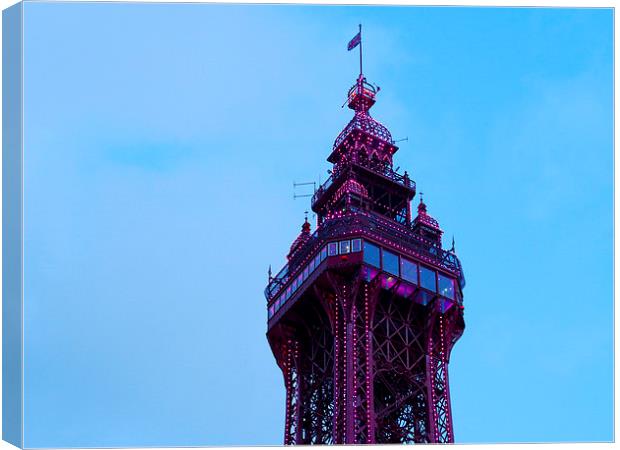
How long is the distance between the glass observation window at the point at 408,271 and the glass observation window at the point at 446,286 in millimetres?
2755

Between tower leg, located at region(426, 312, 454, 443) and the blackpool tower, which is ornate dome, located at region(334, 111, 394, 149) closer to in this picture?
the blackpool tower

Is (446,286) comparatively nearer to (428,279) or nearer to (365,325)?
(428,279)

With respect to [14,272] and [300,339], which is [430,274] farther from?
[14,272]

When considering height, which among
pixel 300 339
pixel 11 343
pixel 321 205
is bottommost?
pixel 11 343

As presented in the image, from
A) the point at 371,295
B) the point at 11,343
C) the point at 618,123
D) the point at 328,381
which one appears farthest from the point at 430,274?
the point at 11,343

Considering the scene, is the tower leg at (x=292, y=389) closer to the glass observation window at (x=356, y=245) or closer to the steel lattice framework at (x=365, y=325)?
the steel lattice framework at (x=365, y=325)

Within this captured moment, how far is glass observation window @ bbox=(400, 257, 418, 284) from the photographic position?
4099 inches

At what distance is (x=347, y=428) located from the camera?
96.2 metres

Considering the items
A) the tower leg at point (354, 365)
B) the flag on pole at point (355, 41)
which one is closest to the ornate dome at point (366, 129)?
the flag on pole at point (355, 41)

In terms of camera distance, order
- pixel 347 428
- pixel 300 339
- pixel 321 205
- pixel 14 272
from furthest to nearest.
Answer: pixel 321 205, pixel 300 339, pixel 347 428, pixel 14 272

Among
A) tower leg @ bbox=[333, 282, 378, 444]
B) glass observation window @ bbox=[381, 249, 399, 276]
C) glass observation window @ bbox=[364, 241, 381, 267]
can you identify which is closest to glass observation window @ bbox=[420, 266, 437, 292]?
glass observation window @ bbox=[381, 249, 399, 276]

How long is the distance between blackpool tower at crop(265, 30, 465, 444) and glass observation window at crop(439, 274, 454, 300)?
84 mm

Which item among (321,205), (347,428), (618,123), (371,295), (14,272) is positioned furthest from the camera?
(321,205)

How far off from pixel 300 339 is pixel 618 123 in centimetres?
4343
